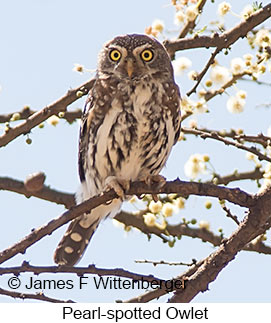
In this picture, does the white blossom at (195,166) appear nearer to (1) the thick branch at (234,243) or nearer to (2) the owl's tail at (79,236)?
(2) the owl's tail at (79,236)

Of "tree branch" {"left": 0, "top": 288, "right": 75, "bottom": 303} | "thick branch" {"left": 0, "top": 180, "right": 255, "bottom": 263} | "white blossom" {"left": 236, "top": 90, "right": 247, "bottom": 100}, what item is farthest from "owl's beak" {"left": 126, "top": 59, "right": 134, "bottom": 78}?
"tree branch" {"left": 0, "top": 288, "right": 75, "bottom": 303}

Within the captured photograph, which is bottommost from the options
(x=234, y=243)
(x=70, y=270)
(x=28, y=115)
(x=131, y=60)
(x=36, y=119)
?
(x=70, y=270)

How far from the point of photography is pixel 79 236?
5344 mm

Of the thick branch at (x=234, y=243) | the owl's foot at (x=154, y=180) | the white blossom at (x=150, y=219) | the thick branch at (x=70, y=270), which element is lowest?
the thick branch at (x=70, y=270)

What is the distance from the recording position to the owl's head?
502cm

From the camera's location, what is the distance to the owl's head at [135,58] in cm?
502

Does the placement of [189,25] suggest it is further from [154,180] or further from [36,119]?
[36,119]

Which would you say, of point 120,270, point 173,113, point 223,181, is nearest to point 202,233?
point 223,181

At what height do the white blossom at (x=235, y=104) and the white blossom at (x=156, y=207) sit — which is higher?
the white blossom at (x=235, y=104)

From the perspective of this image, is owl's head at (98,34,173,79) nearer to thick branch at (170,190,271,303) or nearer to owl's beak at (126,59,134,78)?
owl's beak at (126,59,134,78)

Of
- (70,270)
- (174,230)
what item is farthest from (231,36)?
(70,270)

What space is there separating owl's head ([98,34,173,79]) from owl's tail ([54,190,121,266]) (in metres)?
0.94

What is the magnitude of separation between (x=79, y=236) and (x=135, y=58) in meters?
1.34

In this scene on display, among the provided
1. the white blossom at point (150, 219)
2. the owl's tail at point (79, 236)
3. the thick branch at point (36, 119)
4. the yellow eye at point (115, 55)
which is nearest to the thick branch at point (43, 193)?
the owl's tail at point (79, 236)
